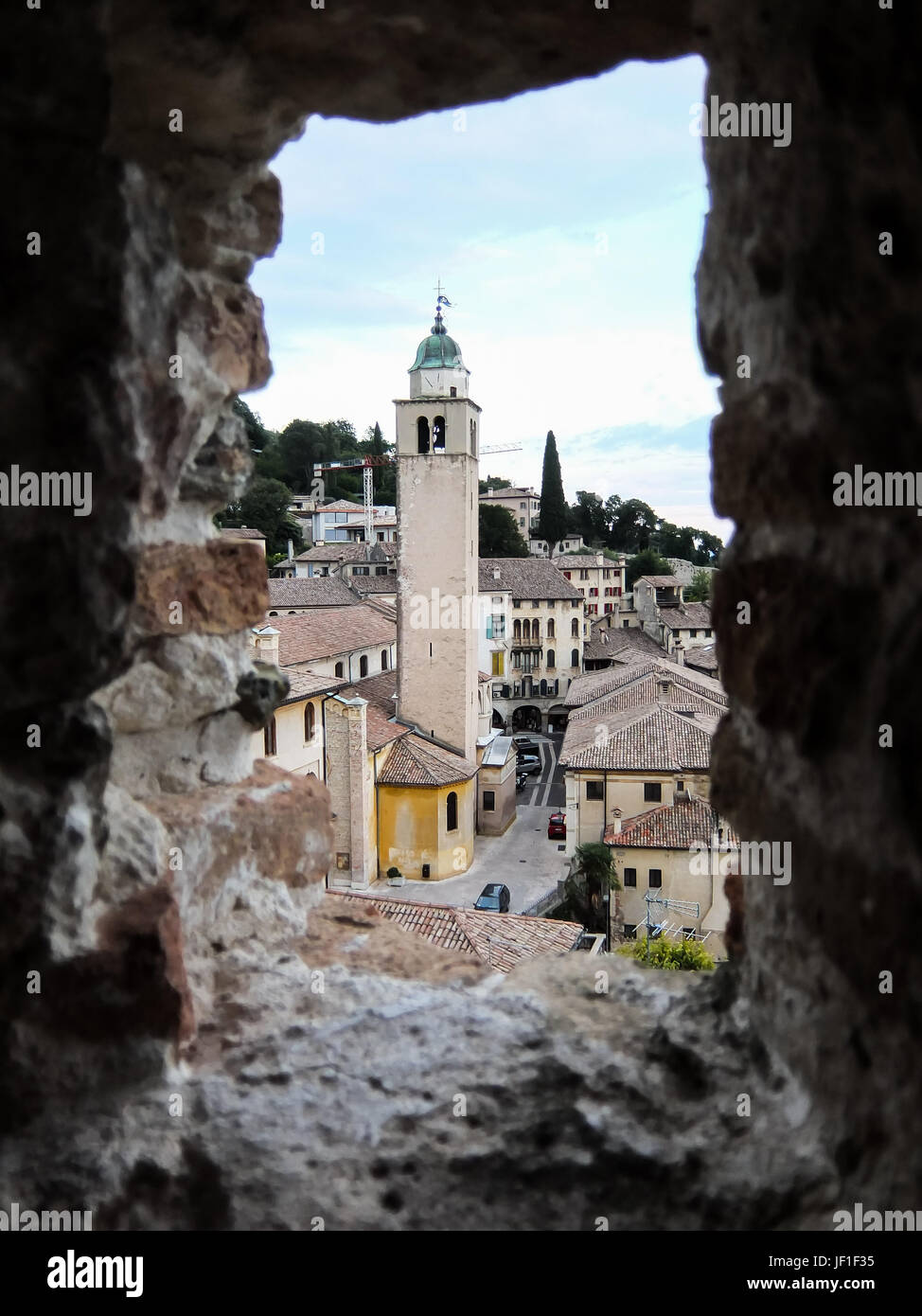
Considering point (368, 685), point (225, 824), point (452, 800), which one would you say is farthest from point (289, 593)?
point (225, 824)

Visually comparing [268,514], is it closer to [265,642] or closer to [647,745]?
[265,642]

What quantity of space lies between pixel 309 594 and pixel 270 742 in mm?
17222

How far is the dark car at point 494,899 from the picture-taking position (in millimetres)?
19672

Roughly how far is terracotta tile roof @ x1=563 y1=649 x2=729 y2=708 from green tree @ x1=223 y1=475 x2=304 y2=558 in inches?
775

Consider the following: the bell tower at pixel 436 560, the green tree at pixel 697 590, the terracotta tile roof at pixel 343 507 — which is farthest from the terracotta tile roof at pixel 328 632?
the green tree at pixel 697 590

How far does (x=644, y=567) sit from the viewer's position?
54031 millimetres

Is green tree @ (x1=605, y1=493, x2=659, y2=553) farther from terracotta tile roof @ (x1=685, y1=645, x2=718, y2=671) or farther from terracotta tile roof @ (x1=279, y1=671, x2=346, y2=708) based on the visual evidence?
terracotta tile roof @ (x1=279, y1=671, x2=346, y2=708)

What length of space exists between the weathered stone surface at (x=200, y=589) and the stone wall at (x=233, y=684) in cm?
1

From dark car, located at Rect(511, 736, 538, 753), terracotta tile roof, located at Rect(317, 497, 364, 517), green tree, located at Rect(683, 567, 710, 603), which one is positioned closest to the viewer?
dark car, located at Rect(511, 736, 538, 753)

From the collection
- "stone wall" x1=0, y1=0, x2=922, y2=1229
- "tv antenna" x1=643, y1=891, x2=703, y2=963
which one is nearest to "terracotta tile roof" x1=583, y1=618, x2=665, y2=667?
"tv antenna" x1=643, y1=891, x2=703, y2=963

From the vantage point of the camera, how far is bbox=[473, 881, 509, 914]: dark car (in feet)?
64.5

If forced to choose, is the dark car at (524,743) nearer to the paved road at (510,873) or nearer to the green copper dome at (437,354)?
the paved road at (510,873)

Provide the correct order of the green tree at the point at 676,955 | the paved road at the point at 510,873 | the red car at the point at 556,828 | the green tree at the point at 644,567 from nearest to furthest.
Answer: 1. the green tree at the point at 676,955
2. the paved road at the point at 510,873
3. the red car at the point at 556,828
4. the green tree at the point at 644,567

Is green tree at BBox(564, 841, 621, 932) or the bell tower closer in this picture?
green tree at BBox(564, 841, 621, 932)
